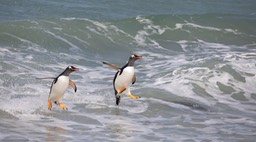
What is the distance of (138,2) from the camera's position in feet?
106

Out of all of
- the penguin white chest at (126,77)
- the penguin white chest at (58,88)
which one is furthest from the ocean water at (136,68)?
the penguin white chest at (126,77)

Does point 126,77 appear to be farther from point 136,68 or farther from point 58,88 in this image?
point 136,68

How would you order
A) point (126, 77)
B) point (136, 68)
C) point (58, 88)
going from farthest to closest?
point (136, 68) → point (126, 77) → point (58, 88)

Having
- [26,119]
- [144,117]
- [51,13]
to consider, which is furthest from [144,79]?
[51,13]

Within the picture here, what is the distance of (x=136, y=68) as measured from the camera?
18625 mm

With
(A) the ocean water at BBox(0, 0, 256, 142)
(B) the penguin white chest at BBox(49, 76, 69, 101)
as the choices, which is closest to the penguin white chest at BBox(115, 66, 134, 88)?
(A) the ocean water at BBox(0, 0, 256, 142)

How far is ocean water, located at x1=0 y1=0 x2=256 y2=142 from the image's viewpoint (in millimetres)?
11570

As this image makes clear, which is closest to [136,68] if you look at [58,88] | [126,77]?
[126,77]

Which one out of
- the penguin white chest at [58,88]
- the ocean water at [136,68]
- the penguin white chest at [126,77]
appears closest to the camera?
the ocean water at [136,68]

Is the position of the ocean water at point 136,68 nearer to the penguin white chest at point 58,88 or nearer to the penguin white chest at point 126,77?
the penguin white chest at point 58,88

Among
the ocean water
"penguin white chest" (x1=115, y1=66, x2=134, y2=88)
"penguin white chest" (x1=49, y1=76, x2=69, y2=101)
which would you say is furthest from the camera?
"penguin white chest" (x1=115, y1=66, x2=134, y2=88)

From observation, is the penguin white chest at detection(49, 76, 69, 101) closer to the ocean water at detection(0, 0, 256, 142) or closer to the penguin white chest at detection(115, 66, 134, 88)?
the ocean water at detection(0, 0, 256, 142)

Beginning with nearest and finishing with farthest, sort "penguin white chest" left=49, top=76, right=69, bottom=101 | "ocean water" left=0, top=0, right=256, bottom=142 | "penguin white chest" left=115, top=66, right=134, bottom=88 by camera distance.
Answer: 1. "ocean water" left=0, top=0, right=256, bottom=142
2. "penguin white chest" left=49, top=76, right=69, bottom=101
3. "penguin white chest" left=115, top=66, right=134, bottom=88

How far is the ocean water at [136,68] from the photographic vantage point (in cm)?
1157
